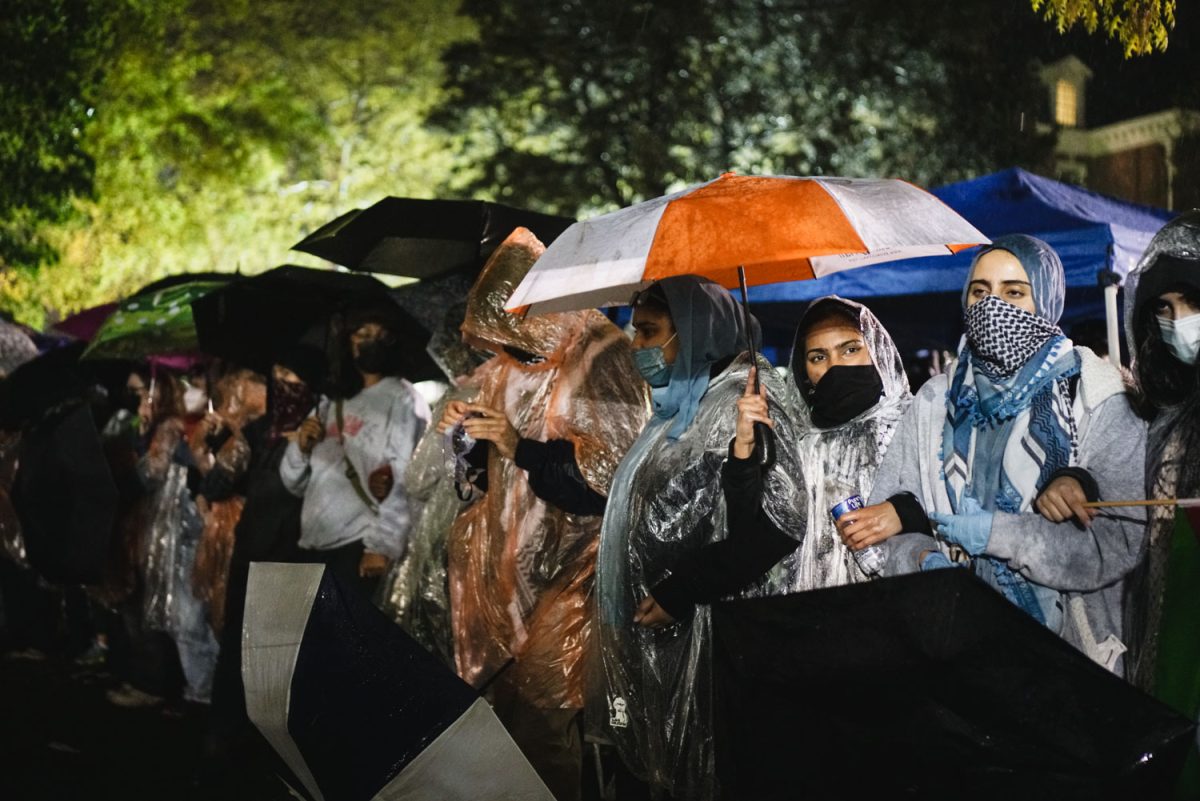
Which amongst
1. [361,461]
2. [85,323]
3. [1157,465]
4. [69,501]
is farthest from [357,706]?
[85,323]

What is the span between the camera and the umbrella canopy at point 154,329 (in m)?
7.09

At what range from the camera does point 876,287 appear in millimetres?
6754

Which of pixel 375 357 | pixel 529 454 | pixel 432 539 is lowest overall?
pixel 432 539

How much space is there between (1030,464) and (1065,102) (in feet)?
54.2

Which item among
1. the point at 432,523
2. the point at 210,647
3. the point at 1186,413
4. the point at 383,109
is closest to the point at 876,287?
the point at 432,523

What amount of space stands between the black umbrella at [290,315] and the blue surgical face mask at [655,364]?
2178mm

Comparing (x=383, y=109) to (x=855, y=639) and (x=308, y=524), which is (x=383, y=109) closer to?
(x=308, y=524)

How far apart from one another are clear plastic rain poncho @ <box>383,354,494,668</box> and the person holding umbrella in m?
0.28

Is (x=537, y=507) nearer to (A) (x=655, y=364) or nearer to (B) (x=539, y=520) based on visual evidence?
(B) (x=539, y=520)

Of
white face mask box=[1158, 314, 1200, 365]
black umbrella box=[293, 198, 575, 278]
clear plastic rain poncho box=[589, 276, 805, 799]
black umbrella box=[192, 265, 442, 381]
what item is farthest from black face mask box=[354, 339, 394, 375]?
white face mask box=[1158, 314, 1200, 365]

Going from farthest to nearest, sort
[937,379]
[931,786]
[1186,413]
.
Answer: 1. [937,379]
2. [1186,413]
3. [931,786]

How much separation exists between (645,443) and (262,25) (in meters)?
20.4

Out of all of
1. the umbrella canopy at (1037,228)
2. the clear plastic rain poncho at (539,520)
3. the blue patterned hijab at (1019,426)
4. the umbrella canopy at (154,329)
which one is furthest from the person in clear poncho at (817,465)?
the umbrella canopy at (154,329)

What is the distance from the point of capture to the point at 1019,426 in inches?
129
